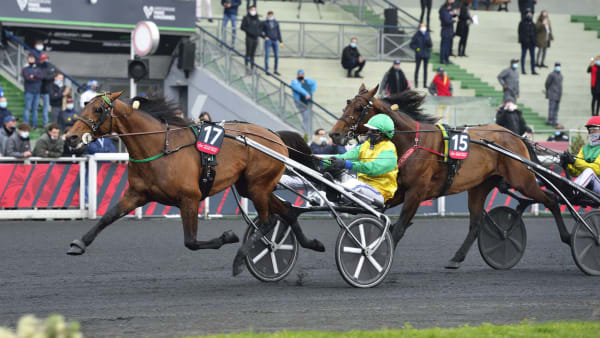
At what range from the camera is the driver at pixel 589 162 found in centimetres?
985

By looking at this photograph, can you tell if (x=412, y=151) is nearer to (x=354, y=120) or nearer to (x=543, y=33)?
(x=354, y=120)

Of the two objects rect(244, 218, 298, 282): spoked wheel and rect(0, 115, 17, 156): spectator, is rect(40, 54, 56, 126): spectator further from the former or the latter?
rect(244, 218, 298, 282): spoked wheel

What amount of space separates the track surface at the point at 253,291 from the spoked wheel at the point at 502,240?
0.53ft

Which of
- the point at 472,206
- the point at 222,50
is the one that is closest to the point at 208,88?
the point at 222,50

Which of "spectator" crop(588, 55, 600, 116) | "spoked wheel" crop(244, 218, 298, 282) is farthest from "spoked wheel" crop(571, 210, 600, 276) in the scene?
"spectator" crop(588, 55, 600, 116)

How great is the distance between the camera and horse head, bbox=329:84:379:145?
29.9 ft

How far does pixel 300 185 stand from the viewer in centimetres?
948

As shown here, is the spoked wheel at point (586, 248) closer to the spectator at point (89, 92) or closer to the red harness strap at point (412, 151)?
the red harness strap at point (412, 151)

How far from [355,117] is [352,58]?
1337cm

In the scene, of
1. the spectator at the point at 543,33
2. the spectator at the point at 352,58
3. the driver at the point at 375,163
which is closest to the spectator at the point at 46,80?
the spectator at the point at 352,58

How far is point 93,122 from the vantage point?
7887mm

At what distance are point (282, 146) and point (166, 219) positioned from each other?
6.36 metres

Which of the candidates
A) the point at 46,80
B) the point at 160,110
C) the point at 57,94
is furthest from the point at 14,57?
the point at 160,110

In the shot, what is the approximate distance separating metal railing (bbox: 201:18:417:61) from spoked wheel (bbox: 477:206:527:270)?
13482 mm
